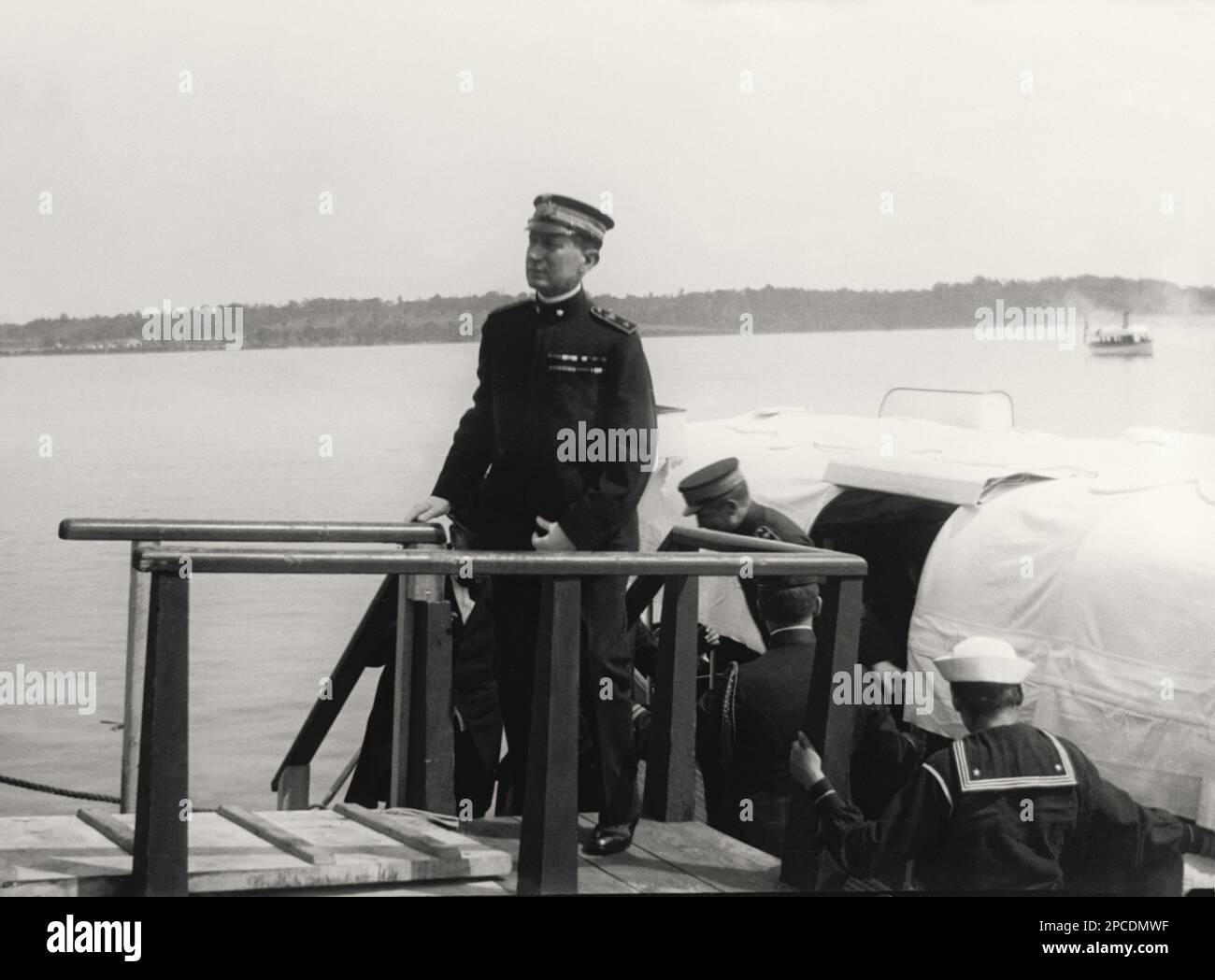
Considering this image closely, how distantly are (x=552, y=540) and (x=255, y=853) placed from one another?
97 centimetres

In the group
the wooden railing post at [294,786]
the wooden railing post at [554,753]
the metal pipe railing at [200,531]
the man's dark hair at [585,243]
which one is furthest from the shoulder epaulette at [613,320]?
the wooden railing post at [294,786]

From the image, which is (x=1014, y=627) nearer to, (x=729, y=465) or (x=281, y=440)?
(x=729, y=465)

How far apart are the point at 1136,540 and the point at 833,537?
1.75 m

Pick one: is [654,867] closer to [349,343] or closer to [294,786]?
[294,786]

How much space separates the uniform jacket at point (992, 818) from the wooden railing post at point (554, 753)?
60 cm

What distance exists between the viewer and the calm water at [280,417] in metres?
5.76

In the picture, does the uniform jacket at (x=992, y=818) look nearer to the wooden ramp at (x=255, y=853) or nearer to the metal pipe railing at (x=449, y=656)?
the metal pipe railing at (x=449, y=656)

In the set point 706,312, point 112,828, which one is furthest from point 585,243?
point 706,312

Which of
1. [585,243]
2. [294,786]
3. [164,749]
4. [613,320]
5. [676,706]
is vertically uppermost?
[585,243]

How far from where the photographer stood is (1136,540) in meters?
5.38

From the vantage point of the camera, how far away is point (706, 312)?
20.4 feet

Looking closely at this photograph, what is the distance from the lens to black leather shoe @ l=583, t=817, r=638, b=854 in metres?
4.20

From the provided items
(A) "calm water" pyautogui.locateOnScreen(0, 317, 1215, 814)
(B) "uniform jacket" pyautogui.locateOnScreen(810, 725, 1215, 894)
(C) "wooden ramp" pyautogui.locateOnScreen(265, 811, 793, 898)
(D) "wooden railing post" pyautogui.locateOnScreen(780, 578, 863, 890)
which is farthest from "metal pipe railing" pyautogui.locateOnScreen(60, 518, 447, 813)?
(B) "uniform jacket" pyautogui.locateOnScreen(810, 725, 1215, 894)
